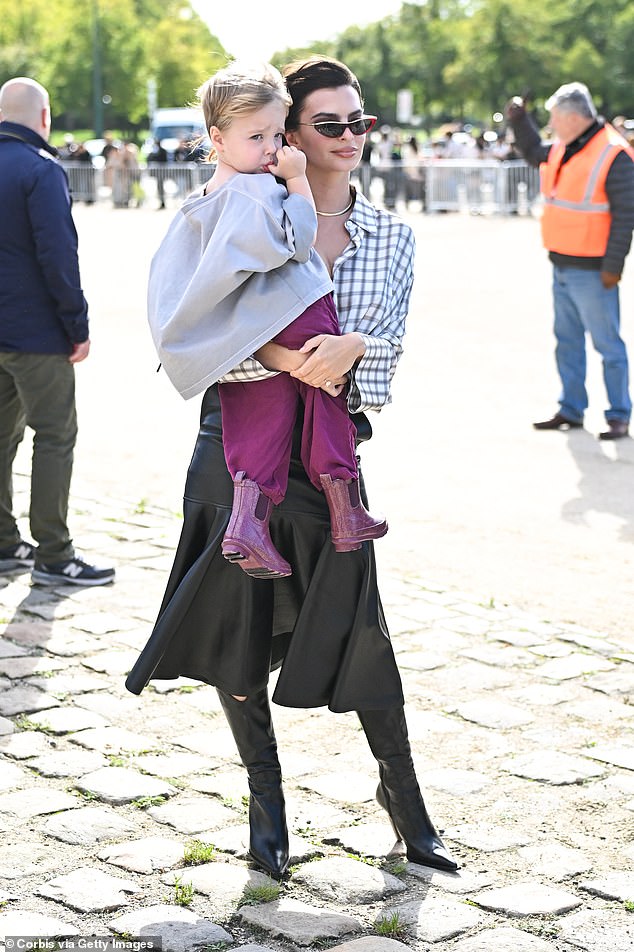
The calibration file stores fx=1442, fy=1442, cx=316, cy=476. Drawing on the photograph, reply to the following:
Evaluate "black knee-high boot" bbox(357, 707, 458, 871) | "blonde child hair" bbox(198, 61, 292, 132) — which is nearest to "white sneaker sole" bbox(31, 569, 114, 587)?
"black knee-high boot" bbox(357, 707, 458, 871)

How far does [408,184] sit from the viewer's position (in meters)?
32.7

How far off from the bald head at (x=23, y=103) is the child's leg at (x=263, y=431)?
348cm

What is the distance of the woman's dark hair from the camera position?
12.2 feet

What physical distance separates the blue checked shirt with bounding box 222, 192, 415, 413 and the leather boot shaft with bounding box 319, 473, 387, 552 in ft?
0.82

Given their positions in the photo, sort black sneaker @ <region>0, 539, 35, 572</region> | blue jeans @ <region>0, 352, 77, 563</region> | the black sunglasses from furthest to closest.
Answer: black sneaker @ <region>0, 539, 35, 572</region>, blue jeans @ <region>0, 352, 77, 563</region>, the black sunglasses

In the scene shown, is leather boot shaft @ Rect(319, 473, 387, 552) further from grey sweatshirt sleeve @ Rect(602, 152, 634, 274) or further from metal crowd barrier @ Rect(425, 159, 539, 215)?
metal crowd barrier @ Rect(425, 159, 539, 215)

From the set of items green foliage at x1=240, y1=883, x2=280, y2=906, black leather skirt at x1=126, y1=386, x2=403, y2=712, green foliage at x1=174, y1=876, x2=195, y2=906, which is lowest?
green foliage at x1=240, y1=883, x2=280, y2=906

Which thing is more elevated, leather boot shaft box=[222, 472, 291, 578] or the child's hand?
the child's hand

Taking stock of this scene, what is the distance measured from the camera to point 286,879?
149 inches

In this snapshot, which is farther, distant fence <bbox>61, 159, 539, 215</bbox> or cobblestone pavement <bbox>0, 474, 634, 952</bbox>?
distant fence <bbox>61, 159, 539, 215</bbox>

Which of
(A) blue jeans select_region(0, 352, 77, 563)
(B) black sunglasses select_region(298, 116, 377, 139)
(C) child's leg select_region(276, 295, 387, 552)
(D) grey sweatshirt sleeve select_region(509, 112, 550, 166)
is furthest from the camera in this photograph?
(D) grey sweatshirt sleeve select_region(509, 112, 550, 166)

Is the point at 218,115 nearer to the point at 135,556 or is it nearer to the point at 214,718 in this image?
the point at 214,718

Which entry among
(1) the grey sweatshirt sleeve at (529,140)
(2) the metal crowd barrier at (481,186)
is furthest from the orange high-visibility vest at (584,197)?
(2) the metal crowd barrier at (481,186)

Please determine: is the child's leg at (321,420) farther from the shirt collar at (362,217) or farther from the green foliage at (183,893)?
the green foliage at (183,893)
